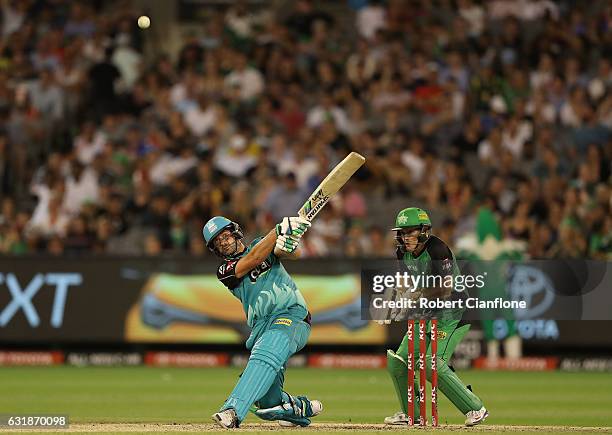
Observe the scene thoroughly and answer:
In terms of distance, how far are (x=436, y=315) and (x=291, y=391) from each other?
16.4 ft

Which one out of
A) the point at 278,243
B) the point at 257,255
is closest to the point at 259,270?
the point at 257,255

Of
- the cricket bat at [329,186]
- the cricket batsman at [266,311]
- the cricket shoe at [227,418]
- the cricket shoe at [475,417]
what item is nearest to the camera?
the cricket shoe at [227,418]

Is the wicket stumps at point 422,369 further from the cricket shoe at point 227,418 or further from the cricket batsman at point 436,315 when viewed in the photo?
the cricket shoe at point 227,418

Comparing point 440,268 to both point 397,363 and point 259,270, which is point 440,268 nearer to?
point 397,363

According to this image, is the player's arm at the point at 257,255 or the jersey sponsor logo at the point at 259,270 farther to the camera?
the jersey sponsor logo at the point at 259,270

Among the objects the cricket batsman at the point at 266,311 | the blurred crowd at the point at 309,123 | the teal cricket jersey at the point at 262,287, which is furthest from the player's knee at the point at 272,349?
the blurred crowd at the point at 309,123

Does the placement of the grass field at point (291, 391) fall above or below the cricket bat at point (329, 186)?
below

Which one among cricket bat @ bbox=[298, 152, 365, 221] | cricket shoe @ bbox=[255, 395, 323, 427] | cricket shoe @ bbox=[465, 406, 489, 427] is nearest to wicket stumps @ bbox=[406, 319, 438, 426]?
cricket shoe @ bbox=[465, 406, 489, 427]

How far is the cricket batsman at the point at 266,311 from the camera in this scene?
11484mm

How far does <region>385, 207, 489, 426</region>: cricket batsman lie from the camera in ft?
39.3

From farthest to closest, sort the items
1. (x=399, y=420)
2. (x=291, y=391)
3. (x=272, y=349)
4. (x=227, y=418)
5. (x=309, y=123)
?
(x=309, y=123), (x=291, y=391), (x=399, y=420), (x=272, y=349), (x=227, y=418)

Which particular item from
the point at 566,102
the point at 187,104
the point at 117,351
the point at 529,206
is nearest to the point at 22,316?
the point at 117,351

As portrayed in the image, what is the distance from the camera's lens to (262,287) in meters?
11.9

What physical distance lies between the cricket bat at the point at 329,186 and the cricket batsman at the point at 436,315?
1.98 ft
